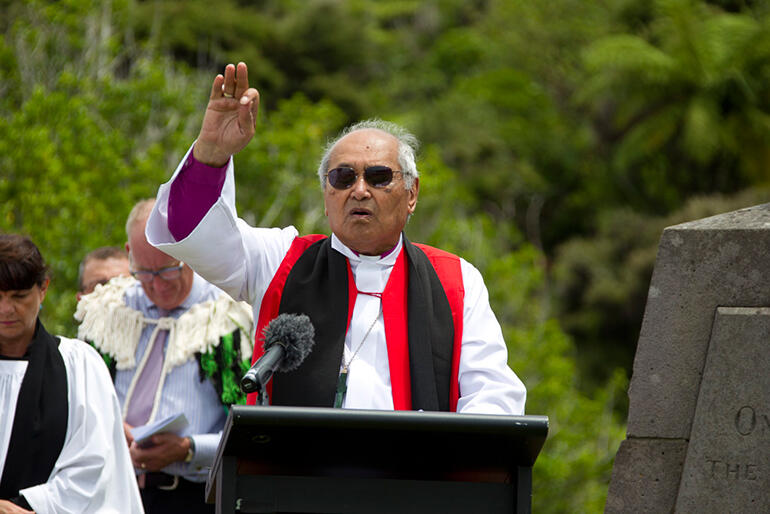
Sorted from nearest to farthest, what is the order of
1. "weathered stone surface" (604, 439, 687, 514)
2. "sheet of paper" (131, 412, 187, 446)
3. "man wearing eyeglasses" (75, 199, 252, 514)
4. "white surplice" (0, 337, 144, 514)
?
"weathered stone surface" (604, 439, 687, 514)
"white surplice" (0, 337, 144, 514)
"sheet of paper" (131, 412, 187, 446)
"man wearing eyeglasses" (75, 199, 252, 514)

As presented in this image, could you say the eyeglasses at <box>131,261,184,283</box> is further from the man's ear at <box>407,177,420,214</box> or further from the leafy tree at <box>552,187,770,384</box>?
the leafy tree at <box>552,187,770,384</box>

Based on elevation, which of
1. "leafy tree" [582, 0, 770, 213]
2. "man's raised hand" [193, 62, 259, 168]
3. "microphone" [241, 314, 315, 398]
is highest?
"man's raised hand" [193, 62, 259, 168]

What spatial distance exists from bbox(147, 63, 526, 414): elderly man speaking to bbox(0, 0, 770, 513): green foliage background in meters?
5.75

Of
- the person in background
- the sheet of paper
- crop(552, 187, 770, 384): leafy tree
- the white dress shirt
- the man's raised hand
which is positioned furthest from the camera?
crop(552, 187, 770, 384): leafy tree

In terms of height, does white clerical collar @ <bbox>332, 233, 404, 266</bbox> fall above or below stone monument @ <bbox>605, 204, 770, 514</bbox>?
above

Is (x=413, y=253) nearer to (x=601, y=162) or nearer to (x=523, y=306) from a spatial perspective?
(x=523, y=306)

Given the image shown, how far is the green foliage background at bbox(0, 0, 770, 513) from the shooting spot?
483 inches

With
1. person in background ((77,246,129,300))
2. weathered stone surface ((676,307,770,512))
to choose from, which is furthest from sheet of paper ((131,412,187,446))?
weathered stone surface ((676,307,770,512))

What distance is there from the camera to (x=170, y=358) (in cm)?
498

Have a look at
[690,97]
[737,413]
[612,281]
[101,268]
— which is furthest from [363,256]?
[690,97]

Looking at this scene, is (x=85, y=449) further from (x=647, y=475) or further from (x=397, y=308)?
(x=647, y=475)

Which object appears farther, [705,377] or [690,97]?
[690,97]

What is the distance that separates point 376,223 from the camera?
380 centimetres

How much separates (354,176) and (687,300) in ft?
3.81
